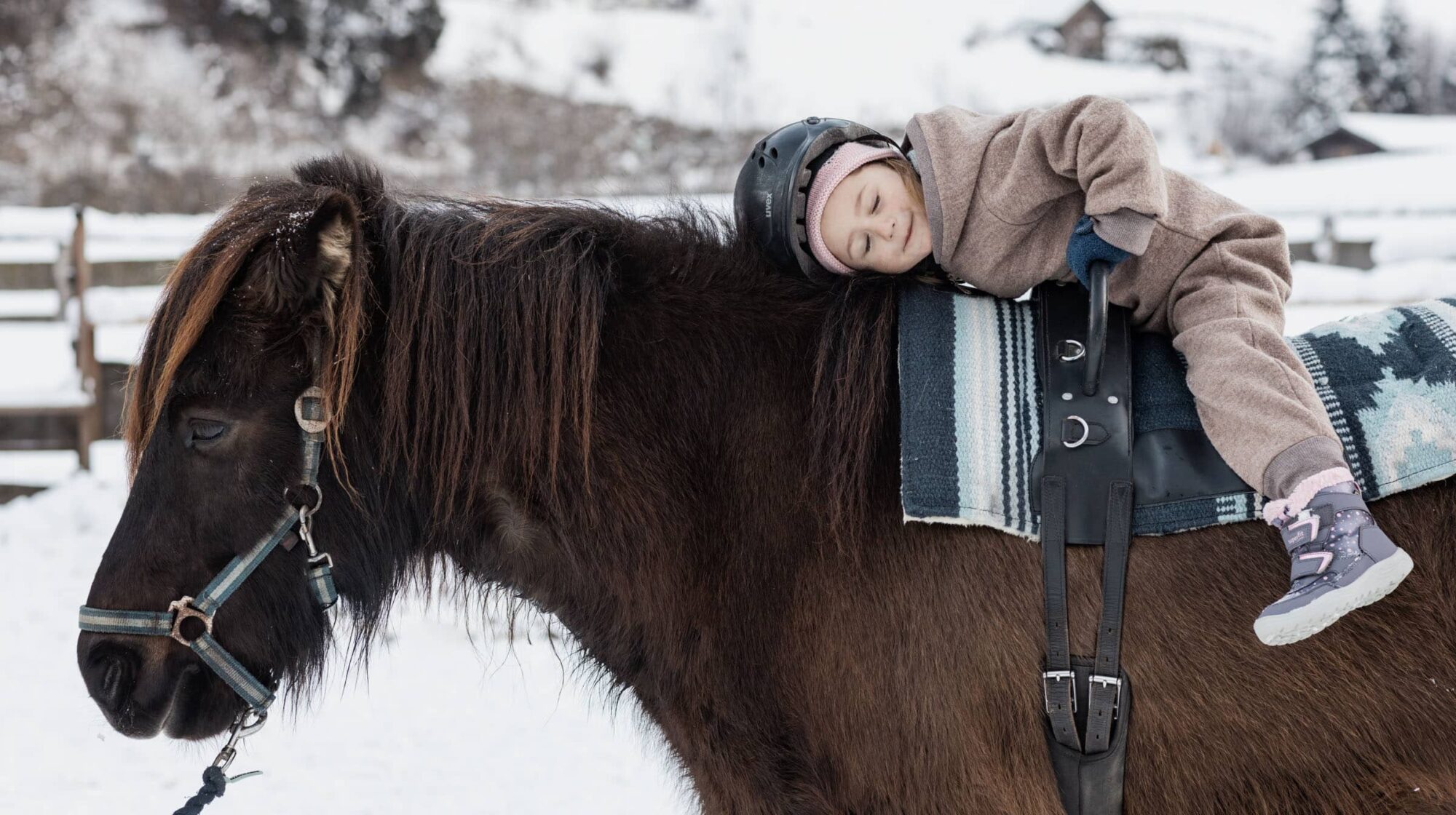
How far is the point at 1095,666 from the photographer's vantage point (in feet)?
5.03

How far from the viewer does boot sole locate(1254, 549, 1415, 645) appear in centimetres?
134

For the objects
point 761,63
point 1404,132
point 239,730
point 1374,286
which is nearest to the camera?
point 239,730

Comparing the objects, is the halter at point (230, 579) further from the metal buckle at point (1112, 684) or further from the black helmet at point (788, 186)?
the metal buckle at point (1112, 684)

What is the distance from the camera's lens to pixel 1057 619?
60.9 inches

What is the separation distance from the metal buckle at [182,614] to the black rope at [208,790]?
0.32 m

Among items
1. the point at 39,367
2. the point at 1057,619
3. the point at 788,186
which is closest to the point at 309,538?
the point at 788,186

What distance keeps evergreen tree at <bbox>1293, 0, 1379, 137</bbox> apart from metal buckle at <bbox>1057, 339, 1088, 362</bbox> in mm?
35429

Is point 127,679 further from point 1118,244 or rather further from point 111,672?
point 1118,244

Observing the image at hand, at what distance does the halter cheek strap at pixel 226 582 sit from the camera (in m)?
1.67

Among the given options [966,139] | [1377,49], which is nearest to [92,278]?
[966,139]

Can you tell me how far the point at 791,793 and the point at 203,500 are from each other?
1100 millimetres

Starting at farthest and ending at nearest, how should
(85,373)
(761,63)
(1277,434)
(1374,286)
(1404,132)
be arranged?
(761,63) → (1404,132) → (1374,286) → (85,373) → (1277,434)

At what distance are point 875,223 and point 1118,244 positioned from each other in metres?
0.42

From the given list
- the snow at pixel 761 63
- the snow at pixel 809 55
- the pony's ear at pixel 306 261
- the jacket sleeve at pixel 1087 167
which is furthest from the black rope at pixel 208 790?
the snow at pixel 761 63
